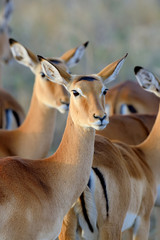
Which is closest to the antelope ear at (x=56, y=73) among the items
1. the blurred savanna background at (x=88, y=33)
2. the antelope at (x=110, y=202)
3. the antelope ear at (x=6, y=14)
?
the antelope at (x=110, y=202)

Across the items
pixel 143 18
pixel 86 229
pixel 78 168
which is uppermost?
pixel 143 18

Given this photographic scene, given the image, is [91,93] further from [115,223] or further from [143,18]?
[143,18]

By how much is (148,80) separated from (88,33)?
11.7 metres

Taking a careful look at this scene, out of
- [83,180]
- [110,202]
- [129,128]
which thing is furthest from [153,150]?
[83,180]

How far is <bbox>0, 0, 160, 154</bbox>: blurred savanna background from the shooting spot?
13.2 metres

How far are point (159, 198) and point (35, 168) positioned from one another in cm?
155

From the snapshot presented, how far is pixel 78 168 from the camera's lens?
362 centimetres

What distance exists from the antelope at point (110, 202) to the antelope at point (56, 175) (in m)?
0.28

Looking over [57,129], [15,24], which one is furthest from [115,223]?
[15,24]

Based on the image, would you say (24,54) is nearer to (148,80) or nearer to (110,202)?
(148,80)

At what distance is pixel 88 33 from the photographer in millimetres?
16422

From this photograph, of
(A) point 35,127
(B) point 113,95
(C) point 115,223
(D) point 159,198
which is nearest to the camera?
(C) point 115,223

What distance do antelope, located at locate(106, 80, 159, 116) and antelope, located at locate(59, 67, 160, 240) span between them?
2.56 m

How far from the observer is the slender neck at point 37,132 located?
5.48 metres
